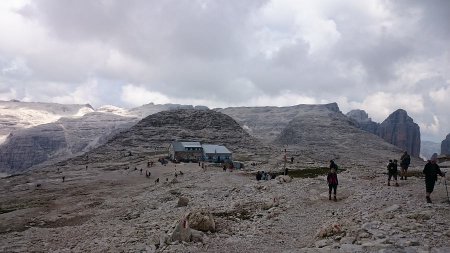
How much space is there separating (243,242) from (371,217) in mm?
7081

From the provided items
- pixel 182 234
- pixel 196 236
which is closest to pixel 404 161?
pixel 196 236

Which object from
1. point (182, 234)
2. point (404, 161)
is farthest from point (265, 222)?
point (404, 161)

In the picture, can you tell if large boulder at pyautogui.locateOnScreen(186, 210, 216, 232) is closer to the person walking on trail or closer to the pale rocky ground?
the pale rocky ground

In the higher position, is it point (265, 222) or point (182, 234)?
point (265, 222)

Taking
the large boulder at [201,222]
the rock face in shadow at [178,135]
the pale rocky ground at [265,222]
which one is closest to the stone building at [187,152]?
the rock face in shadow at [178,135]

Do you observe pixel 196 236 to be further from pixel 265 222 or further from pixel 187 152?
pixel 187 152

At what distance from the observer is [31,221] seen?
4512 centimetres

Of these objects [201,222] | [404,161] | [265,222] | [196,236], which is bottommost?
[196,236]

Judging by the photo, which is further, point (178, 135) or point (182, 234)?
point (178, 135)

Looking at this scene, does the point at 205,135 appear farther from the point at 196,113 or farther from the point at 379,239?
the point at 379,239

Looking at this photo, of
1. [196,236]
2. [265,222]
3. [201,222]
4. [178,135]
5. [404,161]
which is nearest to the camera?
Result: [196,236]

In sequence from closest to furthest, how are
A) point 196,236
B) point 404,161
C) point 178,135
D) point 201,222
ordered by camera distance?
point 196,236, point 201,222, point 404,161, point 178,135

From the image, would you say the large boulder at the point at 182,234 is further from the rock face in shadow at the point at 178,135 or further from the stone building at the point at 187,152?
the rock face in shadow at the point at 178,135


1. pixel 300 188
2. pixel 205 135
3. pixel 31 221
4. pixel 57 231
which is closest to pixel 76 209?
pixel 31 221
